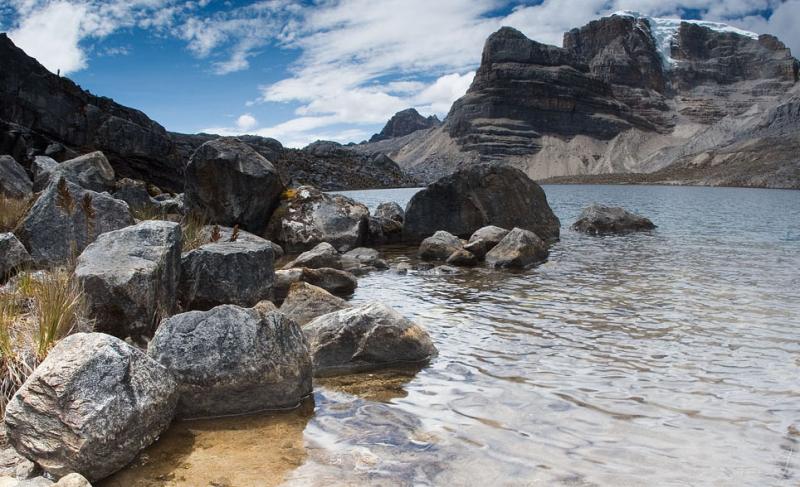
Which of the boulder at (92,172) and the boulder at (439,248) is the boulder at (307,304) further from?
the boulder at (92,172)

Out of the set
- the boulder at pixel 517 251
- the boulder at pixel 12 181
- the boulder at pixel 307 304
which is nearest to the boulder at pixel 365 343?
the boulder at pixel 307 304

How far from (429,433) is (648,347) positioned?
4246 millimetres

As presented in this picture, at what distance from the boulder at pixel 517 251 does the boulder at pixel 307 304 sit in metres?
7.43

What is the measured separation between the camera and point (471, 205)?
24.3 metres

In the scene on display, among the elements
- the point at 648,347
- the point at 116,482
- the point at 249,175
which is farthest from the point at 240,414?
the point at 249,175

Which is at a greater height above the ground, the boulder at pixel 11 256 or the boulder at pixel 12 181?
the boulder at pixel 12 181

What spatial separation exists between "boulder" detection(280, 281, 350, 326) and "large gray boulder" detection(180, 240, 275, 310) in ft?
2.57

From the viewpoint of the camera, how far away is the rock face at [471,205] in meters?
24.0

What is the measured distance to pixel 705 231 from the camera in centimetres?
2730

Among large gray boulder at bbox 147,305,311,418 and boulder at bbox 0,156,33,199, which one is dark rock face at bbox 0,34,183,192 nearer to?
boulder at bbox 0,156,33,199

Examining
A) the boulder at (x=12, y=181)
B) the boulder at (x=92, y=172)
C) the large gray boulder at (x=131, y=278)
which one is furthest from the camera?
the boulder at (x=92, y=172)

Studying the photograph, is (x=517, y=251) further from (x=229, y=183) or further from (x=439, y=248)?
(x=229, y=183)

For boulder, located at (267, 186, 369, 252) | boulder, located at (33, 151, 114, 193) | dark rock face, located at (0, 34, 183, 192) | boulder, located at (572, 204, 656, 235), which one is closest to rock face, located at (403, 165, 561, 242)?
boulder, located at (267, 186, 369, 252)

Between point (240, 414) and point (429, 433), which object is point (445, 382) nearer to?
point (429, 433)
